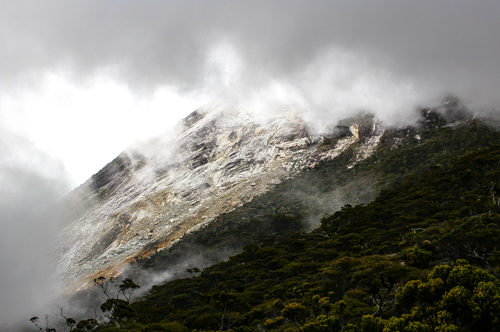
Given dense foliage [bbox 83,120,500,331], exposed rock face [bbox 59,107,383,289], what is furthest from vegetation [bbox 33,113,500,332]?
exposed rock face [bbox 59,107,383,289]

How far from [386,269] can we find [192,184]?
105 meters

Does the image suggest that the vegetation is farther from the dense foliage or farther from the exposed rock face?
the exposed rock face

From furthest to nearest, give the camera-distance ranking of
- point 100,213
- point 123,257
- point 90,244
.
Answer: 1. point 100,213
2. point 90,244
3. point 123,257

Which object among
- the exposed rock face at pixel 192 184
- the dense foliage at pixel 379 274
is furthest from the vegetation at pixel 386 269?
the exposed rock face at pixel 192 184

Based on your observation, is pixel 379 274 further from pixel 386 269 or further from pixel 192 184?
pixel 192 184

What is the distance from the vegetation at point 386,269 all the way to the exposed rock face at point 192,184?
80.7 feet

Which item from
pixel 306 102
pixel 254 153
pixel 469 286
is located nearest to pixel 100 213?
pixel 254 153

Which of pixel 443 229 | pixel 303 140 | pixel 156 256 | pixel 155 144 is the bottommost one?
pixel 443 229

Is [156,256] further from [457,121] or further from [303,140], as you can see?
[457,121]

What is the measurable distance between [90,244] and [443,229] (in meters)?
121

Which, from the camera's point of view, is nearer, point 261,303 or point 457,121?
point 261,303

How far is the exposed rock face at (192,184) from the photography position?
112 metres

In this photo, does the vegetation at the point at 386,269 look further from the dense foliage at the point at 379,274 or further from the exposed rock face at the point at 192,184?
the exposed rock face at the point at 192,184

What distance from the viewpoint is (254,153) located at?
137m
